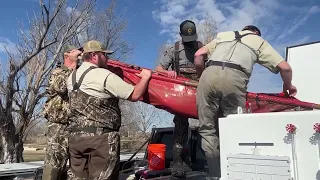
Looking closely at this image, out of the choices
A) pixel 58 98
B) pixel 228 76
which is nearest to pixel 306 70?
pixel 228 76

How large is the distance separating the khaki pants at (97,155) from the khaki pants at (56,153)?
2.60ft

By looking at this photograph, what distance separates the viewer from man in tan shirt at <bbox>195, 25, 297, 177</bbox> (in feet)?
11.5

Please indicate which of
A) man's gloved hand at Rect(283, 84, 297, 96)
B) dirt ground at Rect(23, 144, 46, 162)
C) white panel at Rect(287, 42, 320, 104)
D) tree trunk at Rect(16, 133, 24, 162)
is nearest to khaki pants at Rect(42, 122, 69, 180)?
man's gloved hand at Rect(283, 84, 297, 96)

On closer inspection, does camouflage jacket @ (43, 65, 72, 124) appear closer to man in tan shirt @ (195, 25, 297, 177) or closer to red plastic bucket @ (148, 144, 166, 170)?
red plastic bucket @ (148, 144, 166, 170)

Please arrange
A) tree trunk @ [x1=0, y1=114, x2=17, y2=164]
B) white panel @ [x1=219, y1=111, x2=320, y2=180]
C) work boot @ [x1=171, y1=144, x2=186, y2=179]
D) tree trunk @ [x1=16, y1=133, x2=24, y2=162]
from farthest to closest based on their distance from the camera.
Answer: tree trunk @ [x1=16, y1=133, x2=24, y2=162] < tree trunk @ [x1=0, y1=114, x2=17, y2=164] < work boot @ [x1=171, y1=144, x2=186, y2=179] < white panel @ [x1=219, y1=111, x2=320, y2=180]

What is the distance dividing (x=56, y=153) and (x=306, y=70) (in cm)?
347

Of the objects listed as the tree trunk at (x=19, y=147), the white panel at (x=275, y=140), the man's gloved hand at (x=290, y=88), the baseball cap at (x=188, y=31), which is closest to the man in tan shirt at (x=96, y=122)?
the white panel at (x=275, y=140)

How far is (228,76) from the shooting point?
349 centimetres

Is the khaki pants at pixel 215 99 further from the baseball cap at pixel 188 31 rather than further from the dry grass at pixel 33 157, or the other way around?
the dry grass at pixel 33 157

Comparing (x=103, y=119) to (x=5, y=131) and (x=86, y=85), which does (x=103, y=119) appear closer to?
(x=86, y=85)

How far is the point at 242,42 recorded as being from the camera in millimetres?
3637

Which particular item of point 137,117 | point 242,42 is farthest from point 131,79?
point 137,117

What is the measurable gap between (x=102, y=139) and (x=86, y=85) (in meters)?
0.57

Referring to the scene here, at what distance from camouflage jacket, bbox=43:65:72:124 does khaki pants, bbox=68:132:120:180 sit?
995 mm
